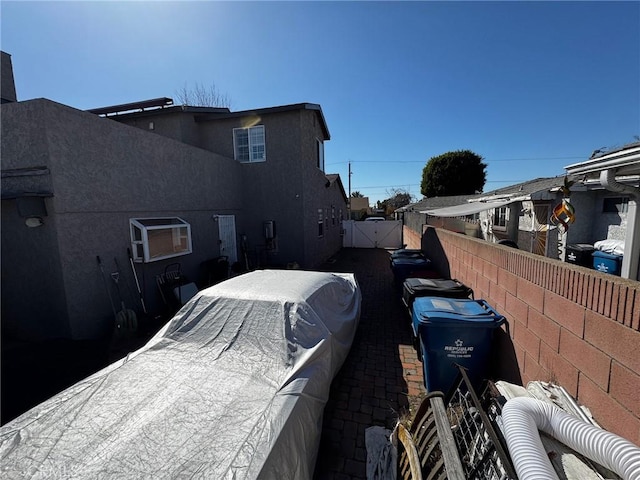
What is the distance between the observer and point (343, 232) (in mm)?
17594

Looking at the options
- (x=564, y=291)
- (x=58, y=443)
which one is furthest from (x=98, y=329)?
(x=564, y=291)

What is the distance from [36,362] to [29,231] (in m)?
2.23

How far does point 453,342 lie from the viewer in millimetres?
3260

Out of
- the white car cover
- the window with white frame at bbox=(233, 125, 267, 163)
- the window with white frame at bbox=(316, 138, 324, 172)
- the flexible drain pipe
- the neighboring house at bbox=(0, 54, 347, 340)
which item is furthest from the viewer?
the window with white frame at bbox=(316, 138, 324, 172)

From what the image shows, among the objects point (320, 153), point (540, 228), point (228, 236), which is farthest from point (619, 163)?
point (320, 153)

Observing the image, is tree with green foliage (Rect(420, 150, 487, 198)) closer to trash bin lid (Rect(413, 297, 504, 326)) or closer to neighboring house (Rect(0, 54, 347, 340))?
neighboring house (Rect(0, 54, 347, 340))

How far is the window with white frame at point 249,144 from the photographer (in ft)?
32.4

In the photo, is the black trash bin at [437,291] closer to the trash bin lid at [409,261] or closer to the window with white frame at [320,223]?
the trash bin lid at [409,261]

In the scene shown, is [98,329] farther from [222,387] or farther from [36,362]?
[222,387]

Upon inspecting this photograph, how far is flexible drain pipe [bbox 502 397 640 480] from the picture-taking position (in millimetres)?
1236

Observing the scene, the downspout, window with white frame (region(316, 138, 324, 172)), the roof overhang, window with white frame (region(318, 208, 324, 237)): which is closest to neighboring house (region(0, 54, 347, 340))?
window with white frame (region(316, 138, 324, 172))

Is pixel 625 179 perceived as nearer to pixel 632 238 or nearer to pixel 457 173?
pixel 632 238

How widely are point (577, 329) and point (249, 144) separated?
10.2m

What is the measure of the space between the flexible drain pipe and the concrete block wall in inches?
18.4
